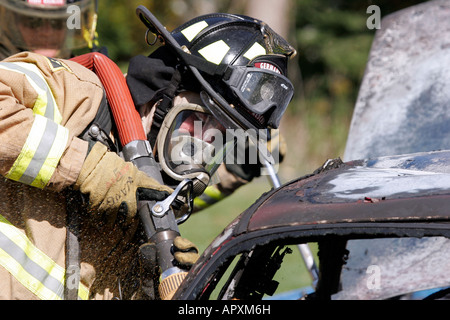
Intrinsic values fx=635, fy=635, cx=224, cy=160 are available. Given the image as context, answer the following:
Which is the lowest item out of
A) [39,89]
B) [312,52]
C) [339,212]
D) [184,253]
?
[339,212]

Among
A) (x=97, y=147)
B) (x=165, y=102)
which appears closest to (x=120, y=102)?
(x=165, y=102)

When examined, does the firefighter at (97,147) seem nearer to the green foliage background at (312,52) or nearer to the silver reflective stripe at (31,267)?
the silver reflective stripe at (31,267)

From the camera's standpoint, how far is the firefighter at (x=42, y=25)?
11.1 feet

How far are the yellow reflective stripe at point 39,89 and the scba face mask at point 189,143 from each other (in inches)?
18.8

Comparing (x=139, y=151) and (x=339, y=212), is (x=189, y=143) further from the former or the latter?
(x=339, y=212)

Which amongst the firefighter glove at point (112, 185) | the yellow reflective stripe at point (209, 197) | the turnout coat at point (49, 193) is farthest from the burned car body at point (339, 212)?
the yellow reflective stripe at point (209, 197)

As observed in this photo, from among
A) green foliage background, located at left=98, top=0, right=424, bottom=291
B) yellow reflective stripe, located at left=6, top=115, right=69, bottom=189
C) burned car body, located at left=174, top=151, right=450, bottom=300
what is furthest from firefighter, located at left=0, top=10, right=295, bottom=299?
green foliage background, located at left=98, top=0, right=424, bottom=291

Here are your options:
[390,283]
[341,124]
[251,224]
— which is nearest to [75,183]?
[251,224]

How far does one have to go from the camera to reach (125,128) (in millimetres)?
2389

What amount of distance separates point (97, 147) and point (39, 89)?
0.91ft

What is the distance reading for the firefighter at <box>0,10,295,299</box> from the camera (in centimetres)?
207

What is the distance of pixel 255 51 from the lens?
100 inches
